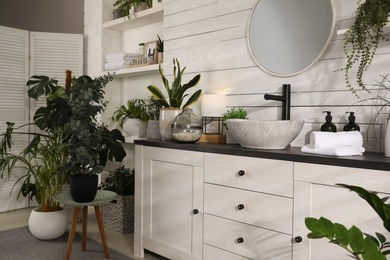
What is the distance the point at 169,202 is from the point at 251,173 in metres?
0.69

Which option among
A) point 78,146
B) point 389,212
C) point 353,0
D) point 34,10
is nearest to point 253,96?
point 353,0

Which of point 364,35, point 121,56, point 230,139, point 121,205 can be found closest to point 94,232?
point 121,205

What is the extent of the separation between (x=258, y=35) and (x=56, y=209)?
6.93 feet

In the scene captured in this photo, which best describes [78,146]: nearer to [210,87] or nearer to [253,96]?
[210,87]

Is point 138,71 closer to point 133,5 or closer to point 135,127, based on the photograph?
point 135,127

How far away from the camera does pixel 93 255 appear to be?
258 cm

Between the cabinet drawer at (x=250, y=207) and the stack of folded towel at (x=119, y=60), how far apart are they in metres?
1.87

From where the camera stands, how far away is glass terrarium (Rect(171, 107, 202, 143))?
2311 mm

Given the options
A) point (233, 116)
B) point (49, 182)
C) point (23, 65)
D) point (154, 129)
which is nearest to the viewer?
point (233, 116)

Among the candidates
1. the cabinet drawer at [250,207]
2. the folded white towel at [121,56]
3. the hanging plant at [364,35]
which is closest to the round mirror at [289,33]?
the hanging plant at [364,35]

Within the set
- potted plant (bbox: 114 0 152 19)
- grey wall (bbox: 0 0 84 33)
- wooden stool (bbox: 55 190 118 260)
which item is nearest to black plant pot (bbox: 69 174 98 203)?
wooden stool (bbox: 55 190 118 260)

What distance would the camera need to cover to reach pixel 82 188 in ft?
7.63

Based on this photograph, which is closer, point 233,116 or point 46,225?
point 233,116

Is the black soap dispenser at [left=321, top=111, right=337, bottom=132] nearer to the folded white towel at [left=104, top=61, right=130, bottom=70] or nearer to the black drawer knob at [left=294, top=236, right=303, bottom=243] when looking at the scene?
the black drawer knob at [left=294, top=236, right=303, bottom=243]
